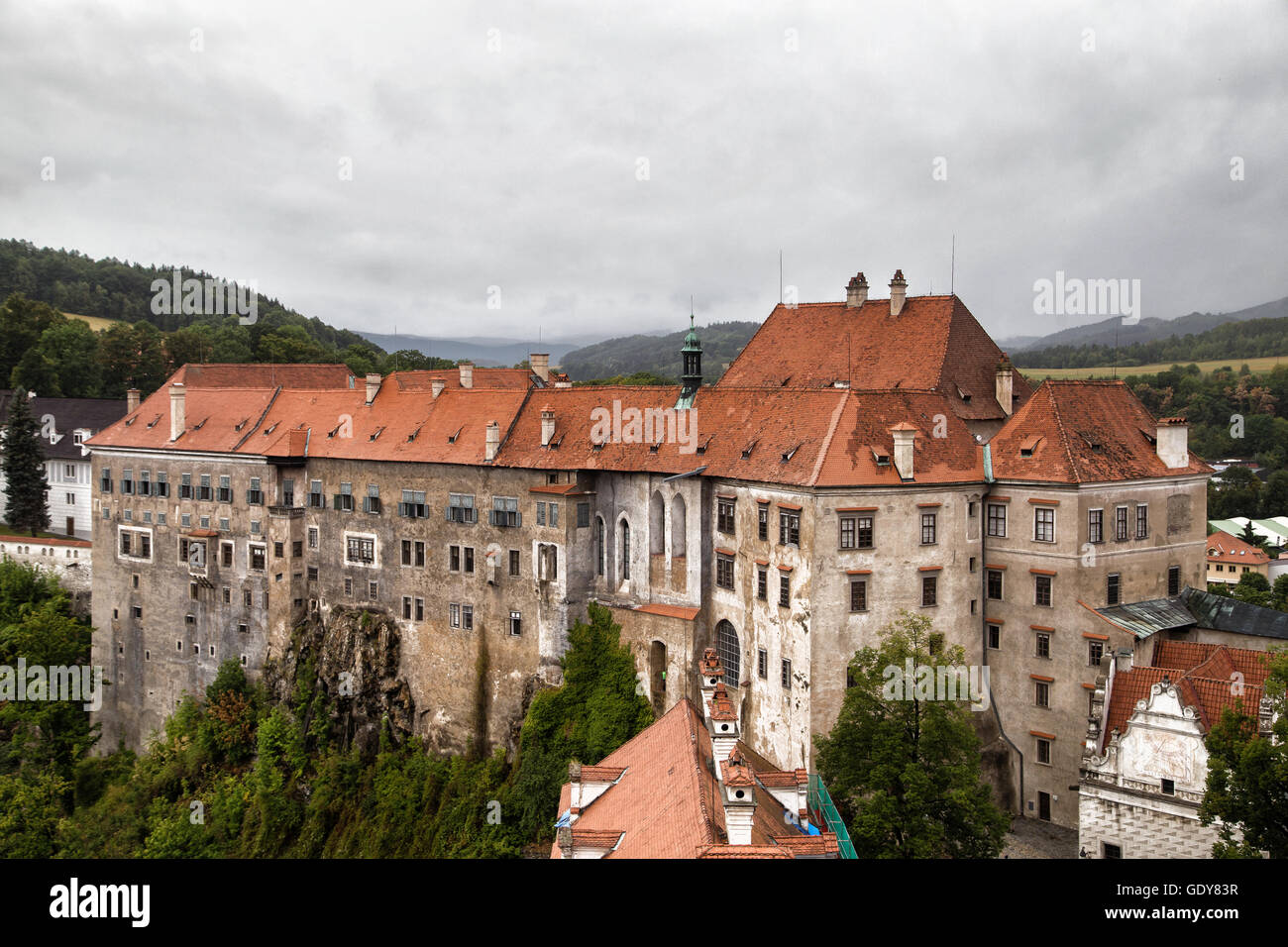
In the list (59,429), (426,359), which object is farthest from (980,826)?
(426,359)

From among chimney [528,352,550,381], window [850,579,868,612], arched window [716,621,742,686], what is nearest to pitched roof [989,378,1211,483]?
window [850,579,868,612]

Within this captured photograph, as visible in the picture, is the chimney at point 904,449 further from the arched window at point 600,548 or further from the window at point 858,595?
the arched window at point 600,548

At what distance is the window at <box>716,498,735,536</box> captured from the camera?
1769 inches

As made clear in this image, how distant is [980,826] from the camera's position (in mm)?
31828

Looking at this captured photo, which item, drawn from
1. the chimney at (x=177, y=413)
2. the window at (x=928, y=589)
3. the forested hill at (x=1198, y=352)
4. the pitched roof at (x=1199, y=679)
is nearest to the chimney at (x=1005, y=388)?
the window at (x=928, y=589)

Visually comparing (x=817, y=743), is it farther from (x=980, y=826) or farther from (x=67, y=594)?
(x=67, y=594)

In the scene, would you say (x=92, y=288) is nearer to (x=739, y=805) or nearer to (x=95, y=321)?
(x=95, y=321)

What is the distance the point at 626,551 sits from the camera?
162 feet

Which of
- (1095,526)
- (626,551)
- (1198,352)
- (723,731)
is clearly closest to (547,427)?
(626,551)

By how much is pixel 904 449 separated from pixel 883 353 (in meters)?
12.5

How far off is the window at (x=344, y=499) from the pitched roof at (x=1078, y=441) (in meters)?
35.3

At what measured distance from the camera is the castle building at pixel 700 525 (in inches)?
1614

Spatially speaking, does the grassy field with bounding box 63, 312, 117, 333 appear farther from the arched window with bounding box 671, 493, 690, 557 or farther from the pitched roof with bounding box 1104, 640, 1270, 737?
the pitched roof with bounding box 1104, 640, 1270, 737
